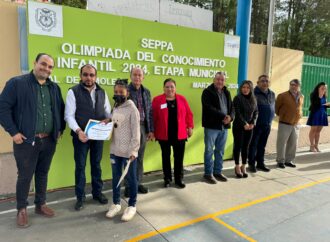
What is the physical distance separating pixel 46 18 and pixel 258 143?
426cm

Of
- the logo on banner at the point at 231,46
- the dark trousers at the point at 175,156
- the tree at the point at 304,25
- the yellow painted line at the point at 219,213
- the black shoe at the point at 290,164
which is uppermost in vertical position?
the tree at the point at 304,25

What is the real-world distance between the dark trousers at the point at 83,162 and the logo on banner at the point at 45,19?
1539 millimetres

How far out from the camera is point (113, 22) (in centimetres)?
451

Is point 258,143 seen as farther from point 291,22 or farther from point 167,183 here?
point 291,22

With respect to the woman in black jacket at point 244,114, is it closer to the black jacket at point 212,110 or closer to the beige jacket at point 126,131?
the black jacket at point 212,110

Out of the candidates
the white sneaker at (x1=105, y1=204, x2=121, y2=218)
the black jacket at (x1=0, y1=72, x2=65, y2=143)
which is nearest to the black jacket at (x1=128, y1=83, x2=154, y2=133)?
the white sneaker at (x1=105, y1=204, x2=121, y2=218)

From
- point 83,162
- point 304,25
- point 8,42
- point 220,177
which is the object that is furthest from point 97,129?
point 304,25

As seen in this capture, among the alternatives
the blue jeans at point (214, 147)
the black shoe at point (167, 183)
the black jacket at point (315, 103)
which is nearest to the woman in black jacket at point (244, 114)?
the blue jeans at point (214, 147)

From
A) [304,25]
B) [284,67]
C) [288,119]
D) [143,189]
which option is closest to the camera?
[143,189]

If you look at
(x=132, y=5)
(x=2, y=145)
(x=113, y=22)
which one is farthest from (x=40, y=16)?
(x=2, y=145)

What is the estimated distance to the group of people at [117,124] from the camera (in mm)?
3215

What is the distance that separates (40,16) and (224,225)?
11.8 feet

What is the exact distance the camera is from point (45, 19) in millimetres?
3959

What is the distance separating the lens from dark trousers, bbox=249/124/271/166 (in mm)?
5500
